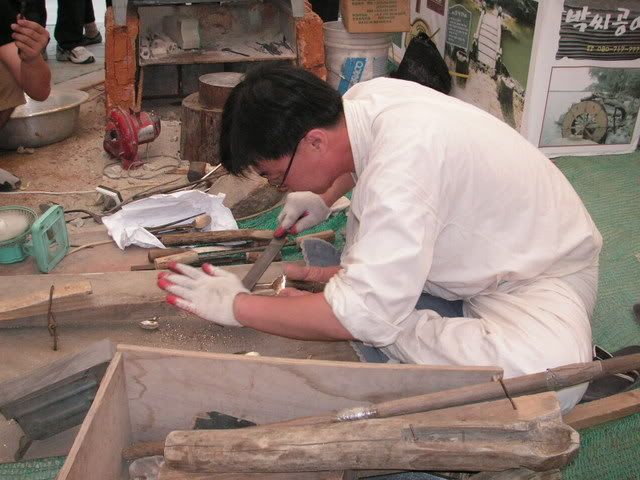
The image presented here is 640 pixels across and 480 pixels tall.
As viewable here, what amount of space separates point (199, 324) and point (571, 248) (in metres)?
1.33

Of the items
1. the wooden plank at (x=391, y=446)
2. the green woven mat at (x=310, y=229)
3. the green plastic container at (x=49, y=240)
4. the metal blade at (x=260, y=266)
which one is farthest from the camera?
the green woven mat at (x=310, y=229)

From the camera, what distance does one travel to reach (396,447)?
1264mm

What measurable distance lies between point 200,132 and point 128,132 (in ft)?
1.49

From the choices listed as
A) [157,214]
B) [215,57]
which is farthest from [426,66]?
[157,214]

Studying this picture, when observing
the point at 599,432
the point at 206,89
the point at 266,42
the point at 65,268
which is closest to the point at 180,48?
the point at 266,42

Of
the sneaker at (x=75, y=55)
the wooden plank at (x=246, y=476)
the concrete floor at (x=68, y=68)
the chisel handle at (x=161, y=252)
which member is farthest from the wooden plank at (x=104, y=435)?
the sneaker at (x=75, y=55)

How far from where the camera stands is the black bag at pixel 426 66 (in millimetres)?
4707

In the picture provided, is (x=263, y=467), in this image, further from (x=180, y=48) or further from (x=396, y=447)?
(x=180, y=48)

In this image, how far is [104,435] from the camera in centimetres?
150

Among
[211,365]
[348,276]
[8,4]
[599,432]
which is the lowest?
[599,432]

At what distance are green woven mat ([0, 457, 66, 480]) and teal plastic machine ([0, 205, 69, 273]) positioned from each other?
0.94 m

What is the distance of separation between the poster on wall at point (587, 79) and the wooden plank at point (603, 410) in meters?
2.22

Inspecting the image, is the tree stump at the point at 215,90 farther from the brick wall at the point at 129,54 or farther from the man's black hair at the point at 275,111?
the man's black hair at the point at 275,111

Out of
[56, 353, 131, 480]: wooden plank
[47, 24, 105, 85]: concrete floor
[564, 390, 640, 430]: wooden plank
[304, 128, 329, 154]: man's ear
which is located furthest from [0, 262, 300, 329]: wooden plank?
[47, 24, 105, 85]: concrete floor
